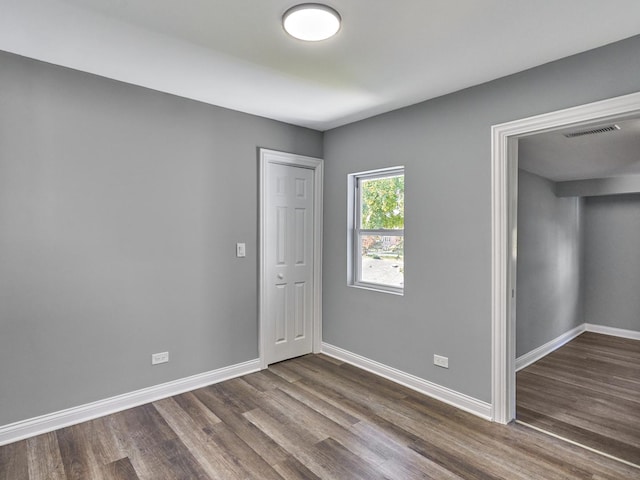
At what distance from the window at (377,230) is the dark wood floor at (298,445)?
3.71 feet

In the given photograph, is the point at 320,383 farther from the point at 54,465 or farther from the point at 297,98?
the point at 297,98

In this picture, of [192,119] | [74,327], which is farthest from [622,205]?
[74,327]

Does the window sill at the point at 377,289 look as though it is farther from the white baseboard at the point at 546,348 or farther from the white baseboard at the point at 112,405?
the white baseboard at the point at 546,348

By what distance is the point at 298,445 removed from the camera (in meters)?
2.32

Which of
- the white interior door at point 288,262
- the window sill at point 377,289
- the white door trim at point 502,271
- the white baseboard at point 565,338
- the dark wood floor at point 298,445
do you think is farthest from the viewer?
the white baseboard at point 565,338

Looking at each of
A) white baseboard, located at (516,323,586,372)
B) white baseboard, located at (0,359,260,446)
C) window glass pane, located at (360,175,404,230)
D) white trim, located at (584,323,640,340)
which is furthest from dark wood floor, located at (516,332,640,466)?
white baseboard, located at (0,359,260,446)

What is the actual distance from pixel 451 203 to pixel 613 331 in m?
3.82

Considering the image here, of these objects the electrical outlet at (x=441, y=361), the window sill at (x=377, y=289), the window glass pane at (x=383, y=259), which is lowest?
the electrical outlet at (x=441, y=361)

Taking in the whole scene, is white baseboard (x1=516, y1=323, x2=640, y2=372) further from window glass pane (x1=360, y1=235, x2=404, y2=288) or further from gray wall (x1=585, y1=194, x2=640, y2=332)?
window glass pane (x1=360, y1=235, x2=404, y2=288)

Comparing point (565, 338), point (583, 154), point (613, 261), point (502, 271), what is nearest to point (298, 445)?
Answer: point (502, 271)

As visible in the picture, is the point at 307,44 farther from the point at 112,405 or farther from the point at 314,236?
the point at 112,405

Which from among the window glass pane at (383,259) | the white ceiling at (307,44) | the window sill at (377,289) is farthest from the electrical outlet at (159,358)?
the white ceiling at (307,44)

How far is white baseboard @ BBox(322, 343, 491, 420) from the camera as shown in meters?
2.73

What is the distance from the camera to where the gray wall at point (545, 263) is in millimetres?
3717
